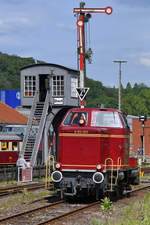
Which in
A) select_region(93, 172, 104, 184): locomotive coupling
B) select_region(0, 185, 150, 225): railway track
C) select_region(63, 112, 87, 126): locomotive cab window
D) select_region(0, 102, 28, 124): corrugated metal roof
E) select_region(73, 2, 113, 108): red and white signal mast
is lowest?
select_region(0, 185, 150, 225): railway track

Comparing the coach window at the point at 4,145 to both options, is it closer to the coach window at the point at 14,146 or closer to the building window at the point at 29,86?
the coach window at the point at 14,146

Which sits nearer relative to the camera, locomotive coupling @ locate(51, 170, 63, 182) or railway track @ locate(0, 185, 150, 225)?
railway track @ locate(0, 185, 150, 225)

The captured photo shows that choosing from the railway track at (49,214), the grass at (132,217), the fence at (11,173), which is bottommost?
the railway track at (49,214)

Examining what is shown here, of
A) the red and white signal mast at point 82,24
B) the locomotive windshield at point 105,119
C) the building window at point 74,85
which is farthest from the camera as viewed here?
the building window at point 74,85

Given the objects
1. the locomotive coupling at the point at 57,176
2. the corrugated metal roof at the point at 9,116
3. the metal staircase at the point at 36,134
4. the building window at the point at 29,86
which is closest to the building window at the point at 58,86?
the metal staircase at the point at 36,134

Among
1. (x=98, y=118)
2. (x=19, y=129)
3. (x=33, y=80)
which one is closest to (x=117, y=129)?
(x=98, y=118)

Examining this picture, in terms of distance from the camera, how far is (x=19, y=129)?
1740 inches

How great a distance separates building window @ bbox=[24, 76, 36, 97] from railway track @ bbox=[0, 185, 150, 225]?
59.5ft

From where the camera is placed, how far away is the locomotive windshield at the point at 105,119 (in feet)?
55.9

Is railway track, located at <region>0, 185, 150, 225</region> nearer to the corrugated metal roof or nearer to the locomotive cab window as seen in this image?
the locomotive cab window

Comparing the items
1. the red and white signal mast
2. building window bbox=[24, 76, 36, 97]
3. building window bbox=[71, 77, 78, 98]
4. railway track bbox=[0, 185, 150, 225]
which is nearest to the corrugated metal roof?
building window bbox=[24, 76, 36, 97]

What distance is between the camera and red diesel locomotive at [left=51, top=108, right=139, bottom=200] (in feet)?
53.2

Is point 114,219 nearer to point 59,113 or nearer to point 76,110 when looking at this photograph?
point 76,110

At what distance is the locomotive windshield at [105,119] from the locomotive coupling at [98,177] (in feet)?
6.34
